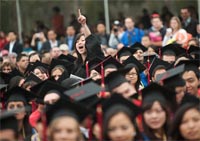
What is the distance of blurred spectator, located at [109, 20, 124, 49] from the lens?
19312 mm

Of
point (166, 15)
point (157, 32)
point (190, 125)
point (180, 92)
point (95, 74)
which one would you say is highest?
point (166, 15)

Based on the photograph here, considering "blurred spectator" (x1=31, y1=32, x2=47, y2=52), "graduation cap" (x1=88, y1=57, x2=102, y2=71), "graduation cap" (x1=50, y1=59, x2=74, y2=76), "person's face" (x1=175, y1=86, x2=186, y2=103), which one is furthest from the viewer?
"blurred spectator" (x1=31, y1=32, x2=47, y2=52)

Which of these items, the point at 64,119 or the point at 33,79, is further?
the point at 33,79

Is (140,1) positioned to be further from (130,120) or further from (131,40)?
(130,120)

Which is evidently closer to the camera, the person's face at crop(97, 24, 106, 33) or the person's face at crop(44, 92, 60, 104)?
the person's face at crop(44, 92, 60, 104)

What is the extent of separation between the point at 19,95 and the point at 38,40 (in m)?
10.7

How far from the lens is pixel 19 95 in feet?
35.2

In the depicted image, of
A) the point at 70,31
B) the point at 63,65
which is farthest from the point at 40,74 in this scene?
the point at 70,31

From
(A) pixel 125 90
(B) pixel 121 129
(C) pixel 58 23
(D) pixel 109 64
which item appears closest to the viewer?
(B) pixel 121 129

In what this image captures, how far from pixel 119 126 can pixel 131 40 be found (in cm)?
1087

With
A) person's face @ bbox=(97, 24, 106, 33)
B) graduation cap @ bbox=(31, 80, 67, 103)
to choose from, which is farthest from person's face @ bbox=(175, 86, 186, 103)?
person's face @ bbox=(97, 24, 106, 33)

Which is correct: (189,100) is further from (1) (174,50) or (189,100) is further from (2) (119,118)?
(1) (174,50)

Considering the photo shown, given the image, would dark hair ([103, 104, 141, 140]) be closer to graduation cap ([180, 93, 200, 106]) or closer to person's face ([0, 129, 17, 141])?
graduation cap ([180, 93, 200, 106])

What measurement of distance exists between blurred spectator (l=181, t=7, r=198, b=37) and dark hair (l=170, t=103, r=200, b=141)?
1001 cm
